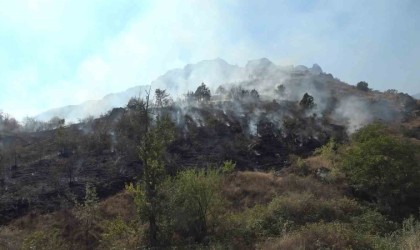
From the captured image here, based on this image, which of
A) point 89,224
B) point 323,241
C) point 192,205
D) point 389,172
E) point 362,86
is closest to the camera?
point 323,241

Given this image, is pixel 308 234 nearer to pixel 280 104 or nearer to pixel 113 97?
pixel 280 104

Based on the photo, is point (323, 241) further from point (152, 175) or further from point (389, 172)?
point (389, 172)

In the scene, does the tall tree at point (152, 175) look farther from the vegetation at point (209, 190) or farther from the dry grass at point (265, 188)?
the dry grass at point (265, 188)

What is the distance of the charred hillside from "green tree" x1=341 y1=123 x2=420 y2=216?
14321 mm

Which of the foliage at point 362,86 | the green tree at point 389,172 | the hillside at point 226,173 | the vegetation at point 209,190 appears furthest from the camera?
the foliage at point 362,86

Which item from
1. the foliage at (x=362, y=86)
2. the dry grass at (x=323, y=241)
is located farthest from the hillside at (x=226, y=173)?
the foliage at (x=362, y=86)

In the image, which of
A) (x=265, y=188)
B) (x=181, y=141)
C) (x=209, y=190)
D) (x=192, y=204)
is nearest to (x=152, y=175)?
(x=192, y=204)

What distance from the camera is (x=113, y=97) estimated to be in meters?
140

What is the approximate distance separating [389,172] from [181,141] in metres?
27.3

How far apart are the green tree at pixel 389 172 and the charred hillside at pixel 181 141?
1432 centimetres

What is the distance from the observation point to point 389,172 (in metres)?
25.8

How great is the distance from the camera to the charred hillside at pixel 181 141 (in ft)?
120

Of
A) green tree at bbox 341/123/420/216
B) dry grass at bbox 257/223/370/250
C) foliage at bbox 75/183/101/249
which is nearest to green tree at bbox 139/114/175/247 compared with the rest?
foliage at bbox 75/183/101/249

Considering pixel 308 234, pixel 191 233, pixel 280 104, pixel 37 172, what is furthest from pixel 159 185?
pixel 280 104
